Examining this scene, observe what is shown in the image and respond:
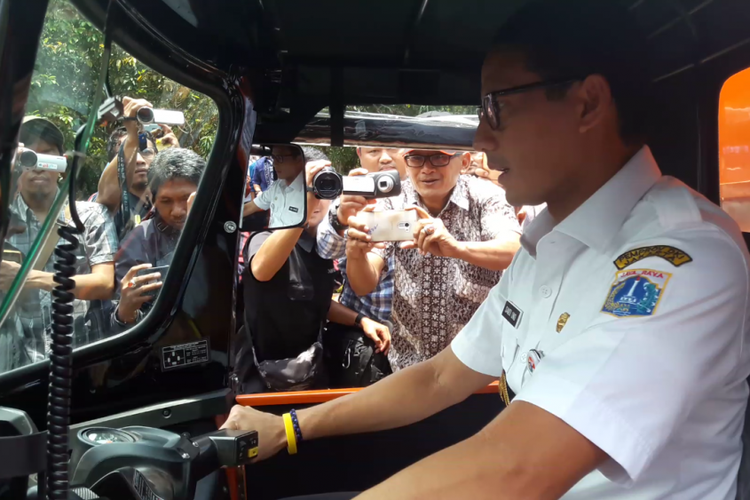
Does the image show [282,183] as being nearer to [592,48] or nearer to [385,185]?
[385,185]

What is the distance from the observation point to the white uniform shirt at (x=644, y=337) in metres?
0.98

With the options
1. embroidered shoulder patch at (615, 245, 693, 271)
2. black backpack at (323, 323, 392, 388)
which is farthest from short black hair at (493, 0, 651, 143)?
black backpack at (323, 323, 392, 388)

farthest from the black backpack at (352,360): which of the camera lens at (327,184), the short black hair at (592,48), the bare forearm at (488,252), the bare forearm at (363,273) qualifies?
the short black hair at (592,48)

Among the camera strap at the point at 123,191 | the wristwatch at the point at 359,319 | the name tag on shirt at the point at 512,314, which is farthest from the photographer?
the wristwatch at the point at 359,319

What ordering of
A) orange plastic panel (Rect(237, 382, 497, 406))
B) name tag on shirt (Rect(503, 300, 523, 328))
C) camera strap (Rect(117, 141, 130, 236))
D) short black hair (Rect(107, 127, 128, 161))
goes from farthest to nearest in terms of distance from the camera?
orange plastic panel (Rect(237, 382, 497, 406)) < name tag on shirt (Rect(503, 300, 523, 328)) < camera strap (Rect(117, 141, 130, 236)) < short black hair (Rect(107, 127, 128, 161))

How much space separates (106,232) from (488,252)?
1.75 meters

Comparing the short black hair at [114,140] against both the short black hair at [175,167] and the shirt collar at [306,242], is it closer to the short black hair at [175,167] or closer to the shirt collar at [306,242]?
the short black hair at [175,167]

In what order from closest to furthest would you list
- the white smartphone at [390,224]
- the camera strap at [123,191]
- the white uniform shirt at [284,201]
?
the camera strap at [123,191] < the white uniform shirt at [284,201] < the white smartphone at [390,224]

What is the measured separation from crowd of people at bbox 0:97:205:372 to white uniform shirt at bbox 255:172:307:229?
26cm

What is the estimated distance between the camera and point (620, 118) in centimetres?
145

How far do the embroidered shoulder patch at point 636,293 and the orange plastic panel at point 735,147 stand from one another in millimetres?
1058

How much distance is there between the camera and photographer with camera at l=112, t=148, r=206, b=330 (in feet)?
5.15

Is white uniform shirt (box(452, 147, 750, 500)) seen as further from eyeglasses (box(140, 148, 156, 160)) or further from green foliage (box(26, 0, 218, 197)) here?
eyeglasses (box(140, 148, 156, 160))

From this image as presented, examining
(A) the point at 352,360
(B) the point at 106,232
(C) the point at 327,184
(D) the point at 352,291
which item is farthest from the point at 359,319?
(B) the point at 106,232
